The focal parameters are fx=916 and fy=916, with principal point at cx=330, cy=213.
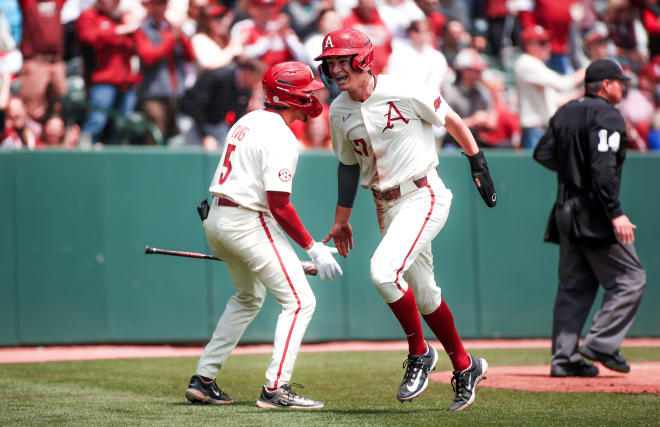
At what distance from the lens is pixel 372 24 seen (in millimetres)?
11359

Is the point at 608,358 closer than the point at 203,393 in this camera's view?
No

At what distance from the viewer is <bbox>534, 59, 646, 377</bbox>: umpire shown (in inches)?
258

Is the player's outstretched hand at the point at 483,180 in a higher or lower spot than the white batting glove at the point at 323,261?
higher

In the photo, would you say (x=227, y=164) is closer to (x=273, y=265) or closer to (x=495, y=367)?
(x=273, y=265)

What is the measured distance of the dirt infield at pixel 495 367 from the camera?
6.20 metres

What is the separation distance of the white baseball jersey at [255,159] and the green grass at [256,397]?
1.20 m

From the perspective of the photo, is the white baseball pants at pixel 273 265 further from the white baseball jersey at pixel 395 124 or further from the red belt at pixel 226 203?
the white baseball jersey at pixel 395 124

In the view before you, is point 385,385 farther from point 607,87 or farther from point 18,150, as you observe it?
point 18,150

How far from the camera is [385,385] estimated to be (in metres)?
6.49

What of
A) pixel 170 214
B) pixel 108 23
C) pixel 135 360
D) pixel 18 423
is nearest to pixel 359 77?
pixel 18 423

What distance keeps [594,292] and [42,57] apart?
6.26 m

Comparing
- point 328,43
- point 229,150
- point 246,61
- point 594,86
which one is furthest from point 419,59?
point 229,150

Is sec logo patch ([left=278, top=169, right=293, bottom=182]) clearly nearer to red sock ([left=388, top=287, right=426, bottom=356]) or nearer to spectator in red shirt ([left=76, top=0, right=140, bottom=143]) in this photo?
red sock ([left=388, top=287, right=426, bottom=356])

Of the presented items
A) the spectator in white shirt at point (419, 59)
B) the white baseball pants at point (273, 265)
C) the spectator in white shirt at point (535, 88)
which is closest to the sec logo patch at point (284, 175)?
the white baseball pants at point (273, 265)
